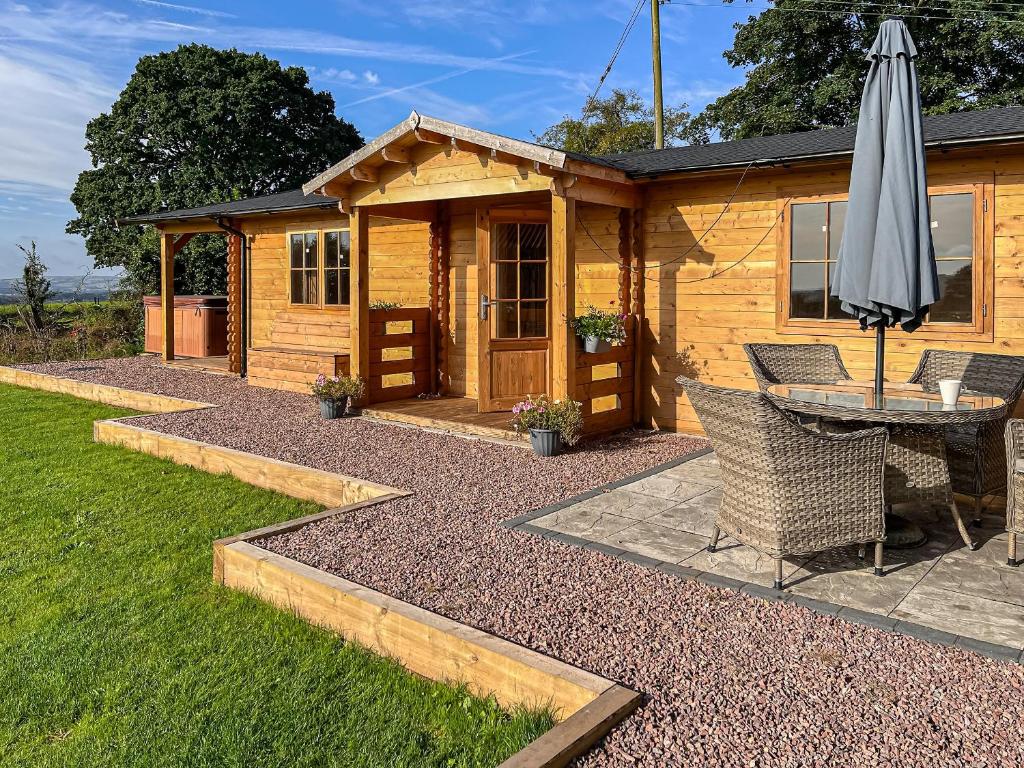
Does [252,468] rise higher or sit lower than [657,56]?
lower

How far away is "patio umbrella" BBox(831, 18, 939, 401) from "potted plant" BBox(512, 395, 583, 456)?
259 centimetres

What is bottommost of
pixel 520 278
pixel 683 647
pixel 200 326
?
pixel 683 647

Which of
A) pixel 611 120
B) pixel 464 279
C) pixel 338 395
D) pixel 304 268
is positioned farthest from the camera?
pixel 611 120

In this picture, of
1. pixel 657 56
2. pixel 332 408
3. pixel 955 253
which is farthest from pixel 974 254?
pixel 657 56

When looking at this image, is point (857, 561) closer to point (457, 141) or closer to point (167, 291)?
point (457, 141)

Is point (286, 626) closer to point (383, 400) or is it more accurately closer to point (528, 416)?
point (528, 416)

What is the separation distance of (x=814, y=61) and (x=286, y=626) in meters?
21.3

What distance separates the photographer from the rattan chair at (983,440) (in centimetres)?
413

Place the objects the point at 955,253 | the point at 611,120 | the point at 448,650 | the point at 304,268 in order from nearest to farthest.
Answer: the point at 448,650, the point at 955,253, the point at 304,268, the point at 611,120

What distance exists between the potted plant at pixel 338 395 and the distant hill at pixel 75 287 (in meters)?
11.0

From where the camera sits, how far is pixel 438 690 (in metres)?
2.72

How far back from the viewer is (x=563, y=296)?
6.37 metres

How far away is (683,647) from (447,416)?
15.9ft

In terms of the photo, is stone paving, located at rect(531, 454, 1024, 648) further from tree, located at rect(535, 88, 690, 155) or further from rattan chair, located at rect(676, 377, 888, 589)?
tree, located at rect(535, 88, 690, 155)
